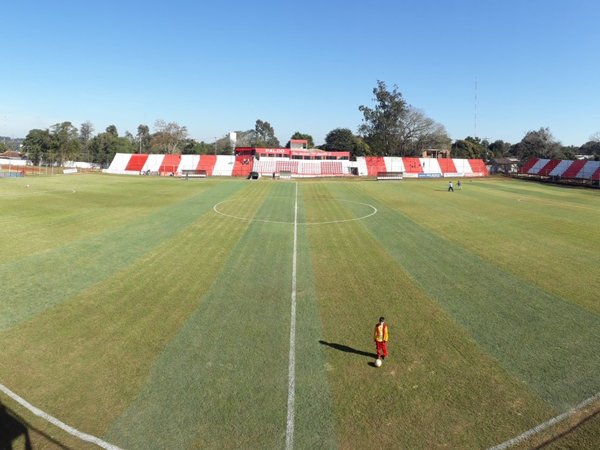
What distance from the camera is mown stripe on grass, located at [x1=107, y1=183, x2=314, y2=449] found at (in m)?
7.77

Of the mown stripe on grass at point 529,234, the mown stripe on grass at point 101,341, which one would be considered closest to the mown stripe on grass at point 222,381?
the mown stripe on grass at point 101,341

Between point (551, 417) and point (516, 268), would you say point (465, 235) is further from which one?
point (551, 417)

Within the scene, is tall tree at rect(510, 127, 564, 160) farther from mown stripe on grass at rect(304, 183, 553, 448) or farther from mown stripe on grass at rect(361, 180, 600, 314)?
mown stripe on grass at rect(304, 183, 553, 448)

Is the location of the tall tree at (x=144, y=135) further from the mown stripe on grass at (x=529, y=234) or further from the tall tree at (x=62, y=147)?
the mown stripe on grass at (x=529, y=234)

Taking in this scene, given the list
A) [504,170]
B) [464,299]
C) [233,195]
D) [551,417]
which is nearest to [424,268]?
[464,299]

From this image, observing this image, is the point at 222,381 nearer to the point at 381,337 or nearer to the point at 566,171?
the point at 381,337

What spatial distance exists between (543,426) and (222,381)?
7.00 meters

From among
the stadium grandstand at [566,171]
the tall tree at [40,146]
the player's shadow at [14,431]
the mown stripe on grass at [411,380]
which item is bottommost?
the player's shadow at [14,431]

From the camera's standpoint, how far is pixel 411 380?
381 inches

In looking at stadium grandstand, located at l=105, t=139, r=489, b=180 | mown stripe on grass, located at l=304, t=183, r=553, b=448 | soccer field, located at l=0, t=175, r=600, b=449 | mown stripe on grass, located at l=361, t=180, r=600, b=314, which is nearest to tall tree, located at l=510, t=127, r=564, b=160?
stadium grandstand, located at l=105, t=139, r=489, b=180

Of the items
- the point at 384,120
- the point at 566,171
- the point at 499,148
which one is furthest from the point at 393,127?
the point at 499,148

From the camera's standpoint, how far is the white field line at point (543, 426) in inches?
298

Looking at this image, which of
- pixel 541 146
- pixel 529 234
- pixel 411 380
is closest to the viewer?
pixel 411 380

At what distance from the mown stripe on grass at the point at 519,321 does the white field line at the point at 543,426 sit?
17 cm
